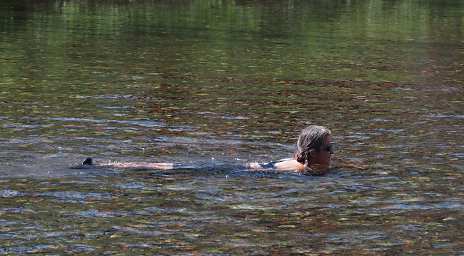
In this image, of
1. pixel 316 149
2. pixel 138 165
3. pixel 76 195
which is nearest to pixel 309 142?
pixel 316 149

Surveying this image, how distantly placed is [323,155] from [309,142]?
1.01 feet

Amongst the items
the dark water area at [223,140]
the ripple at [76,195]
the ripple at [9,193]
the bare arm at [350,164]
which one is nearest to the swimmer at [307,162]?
the dark water area at [223,140]

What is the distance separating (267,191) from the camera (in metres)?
13.4

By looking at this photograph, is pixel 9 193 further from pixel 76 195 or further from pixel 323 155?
pixel 323 155

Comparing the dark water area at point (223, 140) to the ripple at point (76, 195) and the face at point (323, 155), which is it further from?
the face at point (323, 155)

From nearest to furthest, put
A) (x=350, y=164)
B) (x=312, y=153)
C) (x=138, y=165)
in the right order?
(x=138, y=165) → (x=312, y=153) → (x=350, y=164)

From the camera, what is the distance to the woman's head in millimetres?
14391

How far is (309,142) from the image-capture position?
14.6m

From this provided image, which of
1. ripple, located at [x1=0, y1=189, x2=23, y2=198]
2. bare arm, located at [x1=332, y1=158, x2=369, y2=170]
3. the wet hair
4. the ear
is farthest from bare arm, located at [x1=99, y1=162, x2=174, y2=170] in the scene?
bare arm, located at [x1=332, y1=158, x2=369, y2=170]

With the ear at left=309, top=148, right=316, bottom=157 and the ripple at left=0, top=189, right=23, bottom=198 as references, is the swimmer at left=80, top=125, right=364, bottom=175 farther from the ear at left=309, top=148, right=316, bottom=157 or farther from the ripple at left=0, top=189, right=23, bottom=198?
the ripple at left=0, top=189, right=23, bottom=198

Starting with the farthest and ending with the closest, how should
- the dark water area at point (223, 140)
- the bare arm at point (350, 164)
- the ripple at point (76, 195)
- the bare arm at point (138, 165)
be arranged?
the bare arm at point (350, 164)
the bare arm at point (138, 165)
the ripple at point (76, 195)
the dark water area at point (223, 140)

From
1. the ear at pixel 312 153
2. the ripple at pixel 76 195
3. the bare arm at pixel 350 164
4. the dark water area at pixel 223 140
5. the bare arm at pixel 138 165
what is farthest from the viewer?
the bare arm at pixel 350 164

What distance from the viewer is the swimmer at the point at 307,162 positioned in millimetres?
14312

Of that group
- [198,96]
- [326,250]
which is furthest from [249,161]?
[198,96]
